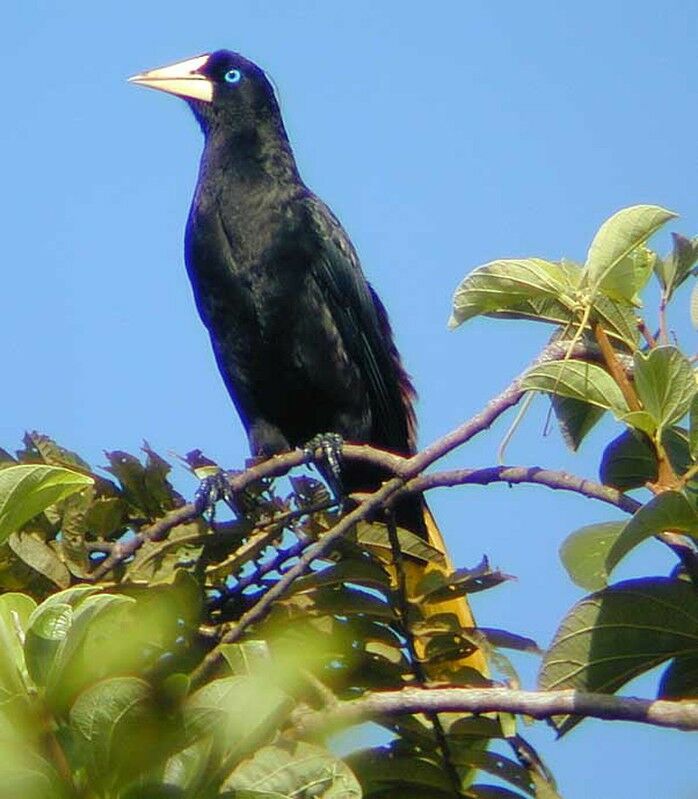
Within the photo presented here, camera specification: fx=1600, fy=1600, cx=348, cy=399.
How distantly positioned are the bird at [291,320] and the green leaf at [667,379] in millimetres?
2351

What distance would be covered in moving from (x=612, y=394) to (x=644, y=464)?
0.45 ft

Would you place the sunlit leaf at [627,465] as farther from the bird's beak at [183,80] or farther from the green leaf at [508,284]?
the bird's beak at [183,80]

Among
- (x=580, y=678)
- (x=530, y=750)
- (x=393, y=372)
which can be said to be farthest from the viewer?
(x=393, y=372)

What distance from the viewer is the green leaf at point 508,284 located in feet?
7.36

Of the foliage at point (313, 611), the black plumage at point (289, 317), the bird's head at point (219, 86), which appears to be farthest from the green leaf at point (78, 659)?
the bird's head at point (219, 86)

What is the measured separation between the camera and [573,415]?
2348 mm

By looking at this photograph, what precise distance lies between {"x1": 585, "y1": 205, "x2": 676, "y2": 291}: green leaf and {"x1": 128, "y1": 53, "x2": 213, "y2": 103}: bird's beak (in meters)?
3.34

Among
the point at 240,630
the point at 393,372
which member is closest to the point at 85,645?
the point at 240,630

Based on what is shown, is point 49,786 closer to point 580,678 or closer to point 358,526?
point 580,678

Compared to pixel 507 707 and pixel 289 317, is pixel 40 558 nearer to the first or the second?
pixel 507 707

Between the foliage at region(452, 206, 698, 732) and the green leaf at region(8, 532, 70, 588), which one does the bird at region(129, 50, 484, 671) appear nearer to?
the green leaf at region(8, 532, 70, 588)

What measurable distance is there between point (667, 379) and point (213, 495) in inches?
48.6

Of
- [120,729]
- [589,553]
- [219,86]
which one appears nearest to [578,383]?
[589,553]

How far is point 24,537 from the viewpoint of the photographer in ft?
8.74
